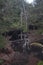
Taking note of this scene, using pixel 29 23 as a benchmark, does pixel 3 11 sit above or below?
above

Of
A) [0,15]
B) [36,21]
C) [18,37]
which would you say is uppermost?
[0,15]

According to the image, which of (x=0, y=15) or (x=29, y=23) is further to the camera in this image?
(x=29, y=23)

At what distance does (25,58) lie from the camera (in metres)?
10.2

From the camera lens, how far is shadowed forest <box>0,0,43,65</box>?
10114 mm

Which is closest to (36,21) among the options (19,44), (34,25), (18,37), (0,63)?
(34,25)

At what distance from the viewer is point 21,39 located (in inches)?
673

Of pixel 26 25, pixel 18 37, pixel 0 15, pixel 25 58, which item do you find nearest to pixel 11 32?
pixel 18 37

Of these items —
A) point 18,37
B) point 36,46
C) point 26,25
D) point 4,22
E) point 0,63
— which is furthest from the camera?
point 26,25

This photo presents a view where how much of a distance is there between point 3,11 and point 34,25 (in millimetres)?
5972

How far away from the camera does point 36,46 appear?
1407 cm

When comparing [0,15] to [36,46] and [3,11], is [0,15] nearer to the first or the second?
[3,11]

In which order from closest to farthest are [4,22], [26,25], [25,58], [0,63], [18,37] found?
1. [0,63]
2. [25,58]
3. [4,22]
4. [18,37]
5. [26,25]

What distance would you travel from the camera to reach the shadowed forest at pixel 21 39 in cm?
1011

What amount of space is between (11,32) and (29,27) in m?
2.69
